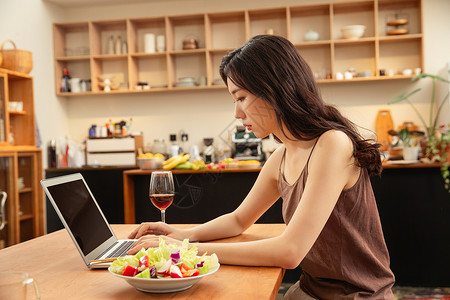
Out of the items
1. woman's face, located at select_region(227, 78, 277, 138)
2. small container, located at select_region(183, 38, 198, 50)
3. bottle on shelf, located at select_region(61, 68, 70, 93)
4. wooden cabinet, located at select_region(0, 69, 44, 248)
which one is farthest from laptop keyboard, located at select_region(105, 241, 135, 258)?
bottle on shelf, located at select_region(61, 68, 70, 93)

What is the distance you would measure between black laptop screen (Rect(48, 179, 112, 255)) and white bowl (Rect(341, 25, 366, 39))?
4552 mm

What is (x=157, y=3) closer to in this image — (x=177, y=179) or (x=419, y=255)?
(x=177, y=179)

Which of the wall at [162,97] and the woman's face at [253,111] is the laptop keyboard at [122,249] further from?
the wall at [162,97]

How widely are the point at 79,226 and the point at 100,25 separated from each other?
Result: 17.1ft

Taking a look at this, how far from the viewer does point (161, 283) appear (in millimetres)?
987

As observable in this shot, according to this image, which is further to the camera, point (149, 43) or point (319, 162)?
point (149, 43)

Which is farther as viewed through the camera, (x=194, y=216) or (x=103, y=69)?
(x=103, y=69)

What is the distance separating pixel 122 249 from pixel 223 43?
4809 mm

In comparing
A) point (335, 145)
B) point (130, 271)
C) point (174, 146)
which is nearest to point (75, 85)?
point (174, 146)

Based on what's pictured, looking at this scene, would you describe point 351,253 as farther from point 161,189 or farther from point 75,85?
point 75,85

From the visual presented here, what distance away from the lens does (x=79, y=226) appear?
1.32 meters

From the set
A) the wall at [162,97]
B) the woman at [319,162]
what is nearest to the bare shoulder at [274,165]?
the woman at [319,162]

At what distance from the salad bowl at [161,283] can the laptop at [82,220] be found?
0.84ft

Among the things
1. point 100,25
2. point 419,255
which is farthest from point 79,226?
point 100,25
